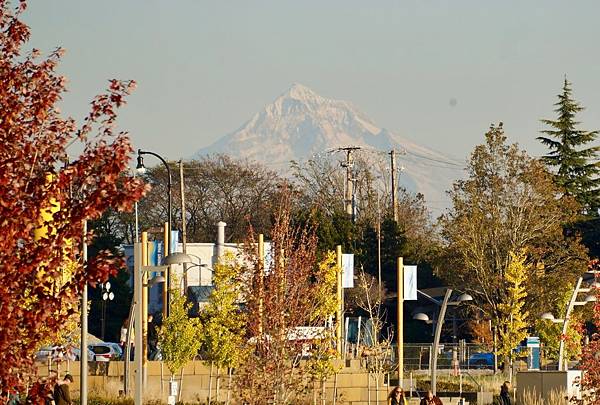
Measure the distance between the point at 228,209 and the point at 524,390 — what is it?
63468 mm

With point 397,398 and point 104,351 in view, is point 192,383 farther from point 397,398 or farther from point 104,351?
point 104,351

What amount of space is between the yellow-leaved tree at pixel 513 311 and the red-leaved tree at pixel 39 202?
50.7m

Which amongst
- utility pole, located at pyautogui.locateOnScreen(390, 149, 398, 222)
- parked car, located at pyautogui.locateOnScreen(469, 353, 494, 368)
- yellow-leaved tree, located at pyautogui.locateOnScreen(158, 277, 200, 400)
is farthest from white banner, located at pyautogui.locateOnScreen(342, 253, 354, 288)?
utility pole, located at pyautogui.locateOnScreen(390, 149, 398, 222)

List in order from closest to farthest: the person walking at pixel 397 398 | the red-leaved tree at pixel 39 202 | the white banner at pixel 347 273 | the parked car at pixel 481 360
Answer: the red-leaved tree at pixel 39 202 → the person walking at pixel 397 398 → the white banner at pixel 347 273 → the parked car at pixel 481 360

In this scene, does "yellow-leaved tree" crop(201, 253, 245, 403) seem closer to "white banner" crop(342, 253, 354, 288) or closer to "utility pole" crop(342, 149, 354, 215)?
"white banner" crop(342, 253, 354, 288)

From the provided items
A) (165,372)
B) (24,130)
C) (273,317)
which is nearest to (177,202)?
(165,372)

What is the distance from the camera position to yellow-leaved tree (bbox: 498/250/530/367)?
62000 mm

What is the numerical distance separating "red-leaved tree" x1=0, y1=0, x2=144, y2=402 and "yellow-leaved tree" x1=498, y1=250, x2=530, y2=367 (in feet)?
166

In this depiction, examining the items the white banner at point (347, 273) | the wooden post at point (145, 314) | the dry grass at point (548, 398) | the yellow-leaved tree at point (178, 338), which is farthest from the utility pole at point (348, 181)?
the dry grass at point (548, 398)

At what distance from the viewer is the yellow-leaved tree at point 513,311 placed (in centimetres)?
6200

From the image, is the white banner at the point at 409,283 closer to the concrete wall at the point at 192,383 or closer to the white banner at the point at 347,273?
the concrete wall at the point at 192,383

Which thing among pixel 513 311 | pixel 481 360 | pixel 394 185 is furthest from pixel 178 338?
pixel 394 185

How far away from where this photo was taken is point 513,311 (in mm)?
62750

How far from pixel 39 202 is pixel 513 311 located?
5240cm
